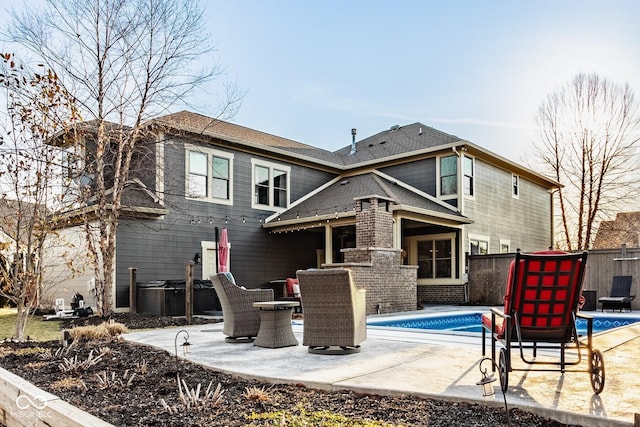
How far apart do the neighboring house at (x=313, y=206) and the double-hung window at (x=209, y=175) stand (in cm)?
3

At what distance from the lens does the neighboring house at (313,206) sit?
1330 centimetres

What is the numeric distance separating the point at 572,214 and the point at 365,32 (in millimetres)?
17087

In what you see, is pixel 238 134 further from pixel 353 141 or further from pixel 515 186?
pixel 515 186

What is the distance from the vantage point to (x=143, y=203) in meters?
13.6

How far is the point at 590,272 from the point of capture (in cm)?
1409

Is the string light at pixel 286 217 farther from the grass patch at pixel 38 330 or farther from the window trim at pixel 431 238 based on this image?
the grass patch at pixel 38 330

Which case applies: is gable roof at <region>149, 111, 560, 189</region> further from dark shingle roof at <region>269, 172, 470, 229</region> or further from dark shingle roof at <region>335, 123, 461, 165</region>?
dark shingle roof at <region>269, 172, 470, 229</region>

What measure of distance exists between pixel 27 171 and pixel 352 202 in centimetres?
974

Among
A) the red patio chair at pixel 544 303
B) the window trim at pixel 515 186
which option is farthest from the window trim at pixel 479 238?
the red patio chair at pixel 544 303

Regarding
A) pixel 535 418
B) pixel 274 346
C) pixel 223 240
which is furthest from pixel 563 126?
pixel 535 418

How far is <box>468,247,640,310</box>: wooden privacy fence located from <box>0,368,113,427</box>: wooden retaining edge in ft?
42.3

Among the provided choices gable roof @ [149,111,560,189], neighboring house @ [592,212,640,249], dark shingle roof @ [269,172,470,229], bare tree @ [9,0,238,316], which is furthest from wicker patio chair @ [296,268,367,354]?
neighboring house @ [592,212,640,249]

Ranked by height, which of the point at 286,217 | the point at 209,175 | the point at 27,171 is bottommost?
the point at 286,217

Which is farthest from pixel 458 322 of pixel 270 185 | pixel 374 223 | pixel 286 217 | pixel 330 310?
pixel 270 185
